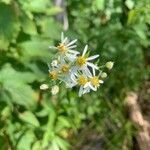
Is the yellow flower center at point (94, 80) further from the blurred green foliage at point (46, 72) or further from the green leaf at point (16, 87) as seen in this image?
the green leaf at point (16, 87)

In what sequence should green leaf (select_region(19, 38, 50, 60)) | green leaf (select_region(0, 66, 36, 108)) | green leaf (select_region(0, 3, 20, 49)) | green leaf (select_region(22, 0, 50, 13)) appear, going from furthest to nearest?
1. green leaf (select_region(22, 0, 50, 13))
2. green leaf (select_region(19, 38, 50, 60))
3. green leaf (select_region(0, 66, 36, 108))
4. green leaf (select_region(0, 3, 20, 49))

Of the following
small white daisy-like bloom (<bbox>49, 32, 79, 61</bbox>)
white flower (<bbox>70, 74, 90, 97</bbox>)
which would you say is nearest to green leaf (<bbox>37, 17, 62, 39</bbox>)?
small white daisy-like bloom (<bbox>49, 32, 79, 61</bbox>)

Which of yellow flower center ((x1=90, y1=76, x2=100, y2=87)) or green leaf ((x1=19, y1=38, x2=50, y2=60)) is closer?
yellow flower center ((x1=90, y1=76, x2=100, y2=87))

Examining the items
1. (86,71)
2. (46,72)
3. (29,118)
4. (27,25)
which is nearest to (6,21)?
(27,25)

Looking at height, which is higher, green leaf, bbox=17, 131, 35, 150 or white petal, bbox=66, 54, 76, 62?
white petal, bbox=66, 54, 76, 62

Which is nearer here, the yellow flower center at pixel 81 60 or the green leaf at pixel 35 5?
the yellow flower center at pixel 81 60

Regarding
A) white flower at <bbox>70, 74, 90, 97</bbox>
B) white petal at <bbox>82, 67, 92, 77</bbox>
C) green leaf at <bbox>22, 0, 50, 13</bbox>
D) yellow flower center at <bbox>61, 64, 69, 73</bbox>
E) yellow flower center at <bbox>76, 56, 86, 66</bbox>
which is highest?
green leaf at <bbox>22, 0, 50, 13</bbox>

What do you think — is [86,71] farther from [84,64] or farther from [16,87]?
[16,87]

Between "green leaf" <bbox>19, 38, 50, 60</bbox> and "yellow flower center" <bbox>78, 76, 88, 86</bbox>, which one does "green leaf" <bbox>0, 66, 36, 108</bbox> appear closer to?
"green leaf" <bbox>19, 38, 50, 60</bbox>

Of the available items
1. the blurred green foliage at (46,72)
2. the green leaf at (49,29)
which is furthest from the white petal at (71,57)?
the green leaf at (49,29)

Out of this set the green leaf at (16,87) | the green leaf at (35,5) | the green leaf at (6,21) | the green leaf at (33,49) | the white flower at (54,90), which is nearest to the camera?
the white flower at (54,90)
